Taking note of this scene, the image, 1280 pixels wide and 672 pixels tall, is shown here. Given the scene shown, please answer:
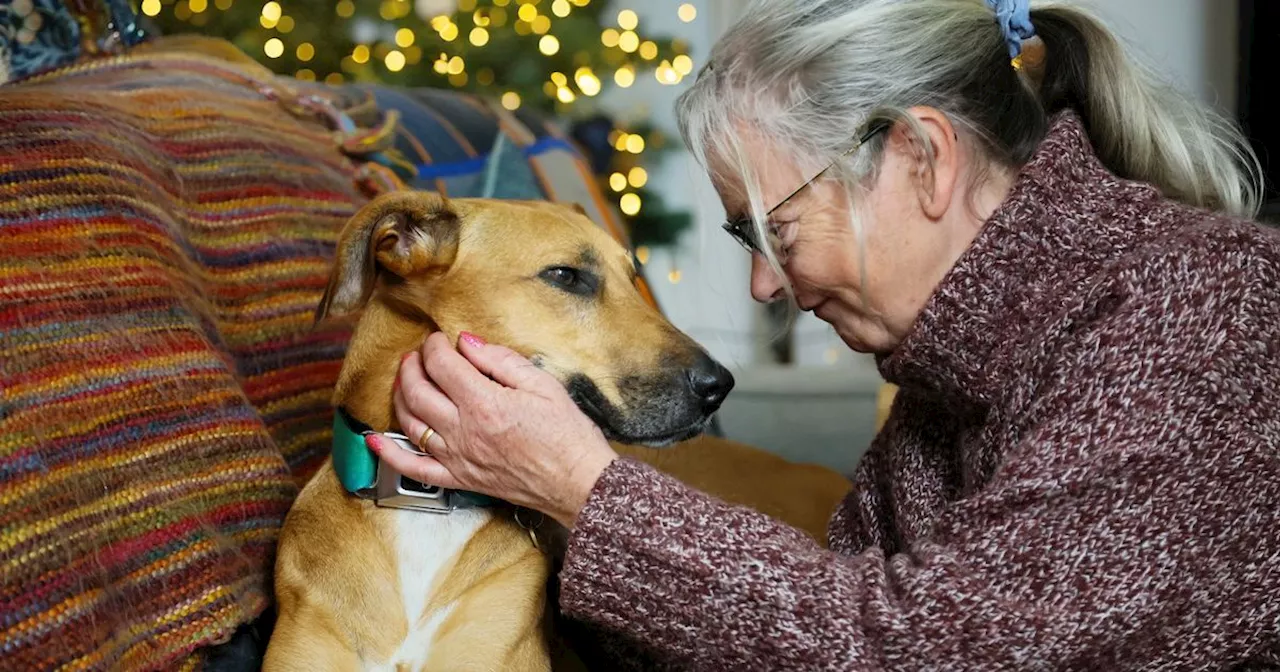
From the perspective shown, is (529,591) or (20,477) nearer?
(20,477)

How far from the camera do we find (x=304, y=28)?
371 centimetres

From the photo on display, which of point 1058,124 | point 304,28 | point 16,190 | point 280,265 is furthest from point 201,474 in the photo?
point 304,28

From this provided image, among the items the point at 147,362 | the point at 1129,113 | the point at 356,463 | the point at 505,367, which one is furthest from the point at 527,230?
the point at 1129,113

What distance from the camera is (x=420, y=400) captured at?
130 cm

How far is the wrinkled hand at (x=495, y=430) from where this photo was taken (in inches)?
46.5

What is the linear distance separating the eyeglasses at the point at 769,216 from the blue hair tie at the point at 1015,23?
0.20 meters

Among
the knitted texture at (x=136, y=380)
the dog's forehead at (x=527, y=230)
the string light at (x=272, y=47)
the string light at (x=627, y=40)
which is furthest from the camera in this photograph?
the string light at (x=627, y=40)

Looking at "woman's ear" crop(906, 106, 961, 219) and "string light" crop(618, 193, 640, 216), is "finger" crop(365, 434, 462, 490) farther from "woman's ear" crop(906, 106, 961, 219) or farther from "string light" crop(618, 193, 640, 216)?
"string light" crop(618, 193, 640, 216)

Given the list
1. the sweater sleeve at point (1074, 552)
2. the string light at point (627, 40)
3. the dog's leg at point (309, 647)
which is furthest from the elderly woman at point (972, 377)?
the string light at point (627, 40)

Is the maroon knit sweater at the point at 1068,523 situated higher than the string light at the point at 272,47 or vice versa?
the maroon knit sweater at the point at 1068,523

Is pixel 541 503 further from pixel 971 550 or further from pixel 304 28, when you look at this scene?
pixel 304 28

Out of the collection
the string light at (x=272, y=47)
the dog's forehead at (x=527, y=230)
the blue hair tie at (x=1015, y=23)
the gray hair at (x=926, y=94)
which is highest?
the blue hair tie at (x=1015, y=23)

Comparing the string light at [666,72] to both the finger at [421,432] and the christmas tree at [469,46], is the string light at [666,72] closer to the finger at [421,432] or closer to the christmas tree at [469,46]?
the christmas tree at [469,46]

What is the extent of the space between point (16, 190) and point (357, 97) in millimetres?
1259
